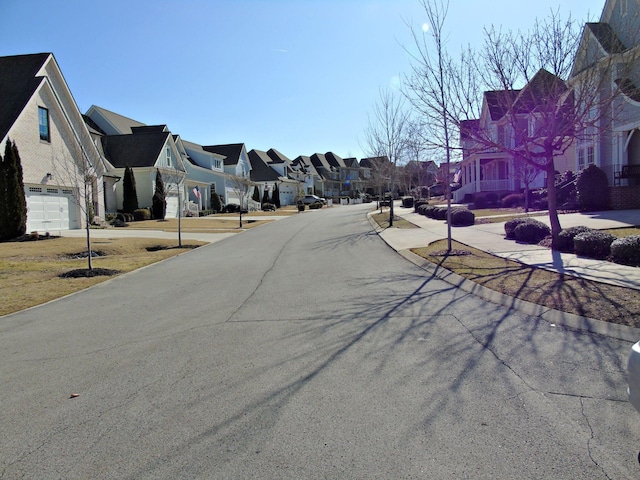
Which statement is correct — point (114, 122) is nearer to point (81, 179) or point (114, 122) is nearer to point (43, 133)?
point (43, 133)

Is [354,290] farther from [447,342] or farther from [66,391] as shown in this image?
[66,391]

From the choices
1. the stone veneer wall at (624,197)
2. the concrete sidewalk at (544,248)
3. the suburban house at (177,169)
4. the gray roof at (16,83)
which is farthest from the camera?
the suburban house at (177,169)

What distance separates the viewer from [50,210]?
24250 mm

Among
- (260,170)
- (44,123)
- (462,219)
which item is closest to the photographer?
(462,219)

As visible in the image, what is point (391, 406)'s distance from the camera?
3824 mm

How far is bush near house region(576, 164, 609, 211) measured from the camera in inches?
762

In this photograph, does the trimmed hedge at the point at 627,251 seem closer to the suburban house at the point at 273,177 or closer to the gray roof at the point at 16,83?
the gray roof at the point at 16,83

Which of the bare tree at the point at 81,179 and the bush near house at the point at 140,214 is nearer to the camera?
the bare tree at the point at 81,179

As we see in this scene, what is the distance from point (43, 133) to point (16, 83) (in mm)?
3299

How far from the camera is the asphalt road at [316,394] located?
10.1 ft

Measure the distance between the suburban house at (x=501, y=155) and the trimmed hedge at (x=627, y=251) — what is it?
3.42 metres

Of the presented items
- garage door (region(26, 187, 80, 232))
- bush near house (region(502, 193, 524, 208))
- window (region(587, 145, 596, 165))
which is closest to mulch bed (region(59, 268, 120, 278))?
garage door (region(26, 187, 80, 232))

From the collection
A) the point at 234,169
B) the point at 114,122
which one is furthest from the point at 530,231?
the point at 234,169

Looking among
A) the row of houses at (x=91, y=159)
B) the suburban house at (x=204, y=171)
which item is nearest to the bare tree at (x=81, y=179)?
the row of houses at (x=91, y=159)
